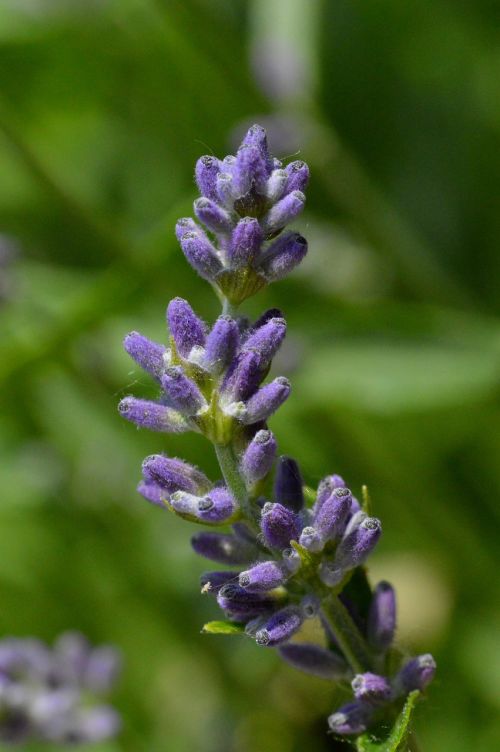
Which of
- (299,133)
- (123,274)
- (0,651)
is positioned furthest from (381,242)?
(0,651)

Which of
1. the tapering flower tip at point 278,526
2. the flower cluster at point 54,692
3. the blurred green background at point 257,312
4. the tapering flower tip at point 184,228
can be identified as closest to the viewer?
the tapering flower tip at point 278,526

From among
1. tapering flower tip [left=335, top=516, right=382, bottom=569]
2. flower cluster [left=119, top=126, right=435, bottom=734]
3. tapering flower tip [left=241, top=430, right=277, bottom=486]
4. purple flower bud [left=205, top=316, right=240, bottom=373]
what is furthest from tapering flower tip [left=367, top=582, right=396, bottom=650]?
purple flower bud [left=205, top=316, right=240, bottom=373]

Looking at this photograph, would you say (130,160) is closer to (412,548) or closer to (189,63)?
(189,63)

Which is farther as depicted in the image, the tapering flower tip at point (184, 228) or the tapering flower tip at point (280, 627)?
the tapering flower tip at point (184, 228)

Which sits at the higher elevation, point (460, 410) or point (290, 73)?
point (290, 73)

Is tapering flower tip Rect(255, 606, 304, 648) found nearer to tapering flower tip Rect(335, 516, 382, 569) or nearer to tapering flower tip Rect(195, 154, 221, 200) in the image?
tapering flower tip Rect(335, 516, 382, 569)

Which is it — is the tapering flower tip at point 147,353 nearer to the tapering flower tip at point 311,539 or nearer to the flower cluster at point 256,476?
the flower cluster at point 256,476

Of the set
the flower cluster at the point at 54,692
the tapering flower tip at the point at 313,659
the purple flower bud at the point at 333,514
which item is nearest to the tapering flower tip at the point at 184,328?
the purple flower bud at the point at 333,514
